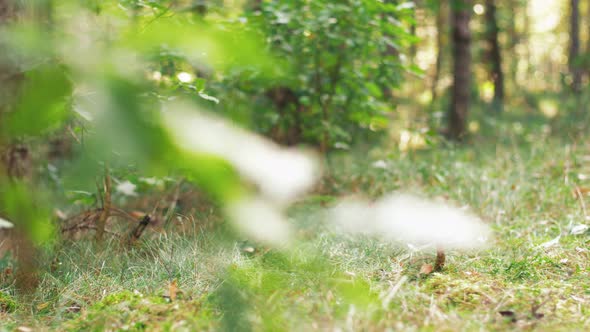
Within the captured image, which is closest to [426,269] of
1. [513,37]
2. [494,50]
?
[494,50]

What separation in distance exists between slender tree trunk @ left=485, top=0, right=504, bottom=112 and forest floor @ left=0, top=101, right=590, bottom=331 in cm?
787

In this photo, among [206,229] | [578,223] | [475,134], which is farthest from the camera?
[475,134]

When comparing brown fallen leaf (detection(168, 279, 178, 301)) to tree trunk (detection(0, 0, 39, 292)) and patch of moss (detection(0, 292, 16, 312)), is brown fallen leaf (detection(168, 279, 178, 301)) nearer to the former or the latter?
tree trunk (detection(0, 0, 39, 292))

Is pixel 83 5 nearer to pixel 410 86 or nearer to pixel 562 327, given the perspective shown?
pixel 562 327

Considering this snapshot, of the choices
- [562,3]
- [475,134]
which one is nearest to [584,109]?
[475,134]

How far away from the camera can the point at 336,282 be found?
1.12m

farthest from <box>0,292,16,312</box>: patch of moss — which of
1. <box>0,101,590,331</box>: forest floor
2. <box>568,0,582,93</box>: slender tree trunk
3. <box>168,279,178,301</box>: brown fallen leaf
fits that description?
<box>568,0,582,93</box>: slender tree trunk

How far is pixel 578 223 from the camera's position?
284cm

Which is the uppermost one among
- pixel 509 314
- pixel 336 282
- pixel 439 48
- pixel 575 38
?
pixel 336 282

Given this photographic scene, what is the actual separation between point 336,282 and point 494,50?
1125 cm

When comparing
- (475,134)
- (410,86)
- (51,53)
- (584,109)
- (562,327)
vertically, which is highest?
(51,53)

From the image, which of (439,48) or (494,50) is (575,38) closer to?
(494,50)

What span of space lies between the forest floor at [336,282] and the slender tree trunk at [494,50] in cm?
787

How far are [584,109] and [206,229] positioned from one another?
6674 millimetres
